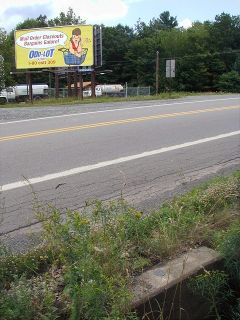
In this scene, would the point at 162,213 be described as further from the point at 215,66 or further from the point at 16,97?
the point at 215,66

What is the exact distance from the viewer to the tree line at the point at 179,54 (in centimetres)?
8244

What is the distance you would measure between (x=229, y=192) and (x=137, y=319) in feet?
8.26

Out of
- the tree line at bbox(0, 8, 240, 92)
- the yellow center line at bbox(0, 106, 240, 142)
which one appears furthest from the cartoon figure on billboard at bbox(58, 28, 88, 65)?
the tree line at bbox(0, 8, 240, 92)

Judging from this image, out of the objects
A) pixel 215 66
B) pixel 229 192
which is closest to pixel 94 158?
pixel 229 192

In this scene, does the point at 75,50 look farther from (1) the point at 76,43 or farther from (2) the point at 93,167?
(2) the point at 93,167

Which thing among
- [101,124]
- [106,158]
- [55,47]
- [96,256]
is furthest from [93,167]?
[55,47]

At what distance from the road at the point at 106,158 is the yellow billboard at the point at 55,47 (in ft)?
75.3

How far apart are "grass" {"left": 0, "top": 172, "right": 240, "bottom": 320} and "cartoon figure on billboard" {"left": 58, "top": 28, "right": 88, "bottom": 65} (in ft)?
110

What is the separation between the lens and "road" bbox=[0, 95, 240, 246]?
6.47 m

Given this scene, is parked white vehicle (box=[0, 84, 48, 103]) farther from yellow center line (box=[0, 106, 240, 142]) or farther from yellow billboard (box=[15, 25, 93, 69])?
yellow center line (box=[0, 106, 240, 142])

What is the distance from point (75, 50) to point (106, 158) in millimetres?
29925

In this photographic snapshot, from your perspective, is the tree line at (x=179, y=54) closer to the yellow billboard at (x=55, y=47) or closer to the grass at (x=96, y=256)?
the yellow billboard at (x=55, y=47)

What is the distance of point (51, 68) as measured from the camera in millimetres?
40219

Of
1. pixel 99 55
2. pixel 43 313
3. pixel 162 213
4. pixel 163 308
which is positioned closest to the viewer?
pixel 43 313
